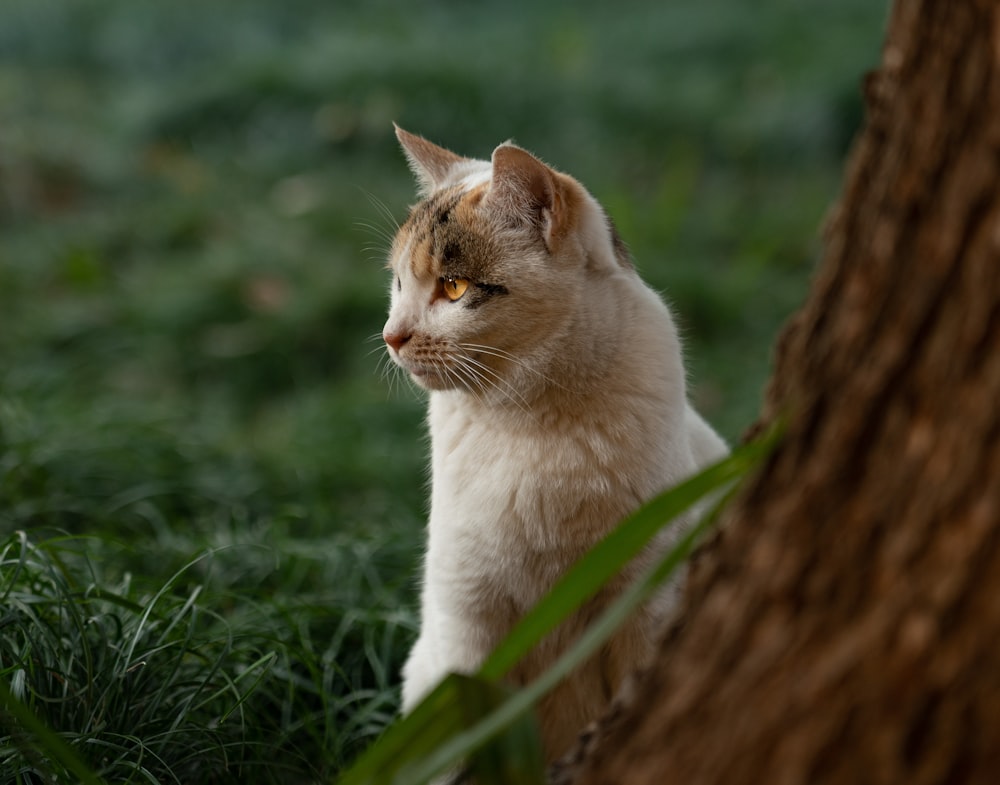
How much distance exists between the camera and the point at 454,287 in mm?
1870

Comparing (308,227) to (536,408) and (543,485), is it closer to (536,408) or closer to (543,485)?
(536,408)

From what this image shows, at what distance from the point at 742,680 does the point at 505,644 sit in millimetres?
240

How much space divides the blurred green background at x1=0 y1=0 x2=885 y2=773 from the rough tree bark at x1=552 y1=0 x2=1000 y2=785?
1.13 m

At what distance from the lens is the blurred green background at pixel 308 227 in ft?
9.25

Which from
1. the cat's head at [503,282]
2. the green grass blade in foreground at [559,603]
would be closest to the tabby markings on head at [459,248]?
the cat's head at [503,282]

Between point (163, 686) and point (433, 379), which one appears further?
point (433, 379)

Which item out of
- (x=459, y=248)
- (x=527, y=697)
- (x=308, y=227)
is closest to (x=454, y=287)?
(x=459, y=248)

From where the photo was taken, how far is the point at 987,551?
89 centimetres

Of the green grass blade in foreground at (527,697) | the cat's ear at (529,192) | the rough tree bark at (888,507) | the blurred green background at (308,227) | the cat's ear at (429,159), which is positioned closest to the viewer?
the rough tree bark at (888,507)

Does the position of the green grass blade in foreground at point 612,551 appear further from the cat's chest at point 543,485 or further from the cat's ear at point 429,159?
the cat's ear at point 429,159

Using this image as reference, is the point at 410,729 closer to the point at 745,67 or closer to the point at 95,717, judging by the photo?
the point at 95,717

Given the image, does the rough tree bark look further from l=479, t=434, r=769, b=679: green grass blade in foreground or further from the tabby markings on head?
the tabby markings on head

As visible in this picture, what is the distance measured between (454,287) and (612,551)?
89cm

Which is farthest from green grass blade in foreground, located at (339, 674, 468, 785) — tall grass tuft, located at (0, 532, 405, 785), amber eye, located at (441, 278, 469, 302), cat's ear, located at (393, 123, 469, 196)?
cat's ear, located at (393, 123, 469, 196)
